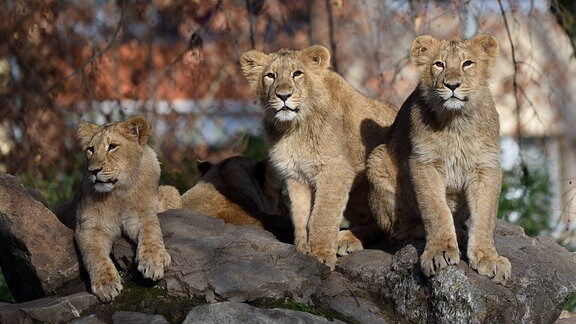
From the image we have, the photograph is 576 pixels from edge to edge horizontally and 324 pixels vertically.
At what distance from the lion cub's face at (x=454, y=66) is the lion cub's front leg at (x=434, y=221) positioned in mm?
391

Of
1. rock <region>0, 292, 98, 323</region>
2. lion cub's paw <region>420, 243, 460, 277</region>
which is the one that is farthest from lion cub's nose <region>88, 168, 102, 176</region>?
lion cub's paw <region>420, 243, 460, 277</region>

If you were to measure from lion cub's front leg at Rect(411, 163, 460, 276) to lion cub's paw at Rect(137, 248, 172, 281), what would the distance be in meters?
1.33

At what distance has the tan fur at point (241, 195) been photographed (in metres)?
6.55

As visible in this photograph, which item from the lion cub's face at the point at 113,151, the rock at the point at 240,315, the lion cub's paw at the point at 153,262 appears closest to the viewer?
the rock at the point at 240,315

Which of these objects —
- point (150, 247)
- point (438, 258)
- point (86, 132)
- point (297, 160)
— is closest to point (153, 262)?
point (150, 247)

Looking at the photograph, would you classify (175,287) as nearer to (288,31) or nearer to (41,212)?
(41,212)

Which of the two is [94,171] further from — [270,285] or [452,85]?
[452,85]

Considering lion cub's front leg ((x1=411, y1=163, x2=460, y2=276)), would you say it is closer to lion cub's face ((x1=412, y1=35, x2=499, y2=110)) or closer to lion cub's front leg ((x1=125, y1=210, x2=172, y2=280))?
lion cub's face ((x1=412, y1=35, x2=499, y2=110))

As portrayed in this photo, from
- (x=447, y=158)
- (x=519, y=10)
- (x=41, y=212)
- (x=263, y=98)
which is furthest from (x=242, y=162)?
(x=519, y=10)

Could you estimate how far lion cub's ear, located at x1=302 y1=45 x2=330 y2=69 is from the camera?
19.4 feet

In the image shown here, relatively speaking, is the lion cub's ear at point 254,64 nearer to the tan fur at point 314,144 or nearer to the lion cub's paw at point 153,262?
the tan fur at point 314,144

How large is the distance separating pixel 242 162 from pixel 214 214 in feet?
2.00

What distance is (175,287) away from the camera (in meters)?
5.17

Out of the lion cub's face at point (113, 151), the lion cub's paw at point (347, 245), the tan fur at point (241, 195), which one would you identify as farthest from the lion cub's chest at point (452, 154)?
the lion cub's face at point (113, 151)
